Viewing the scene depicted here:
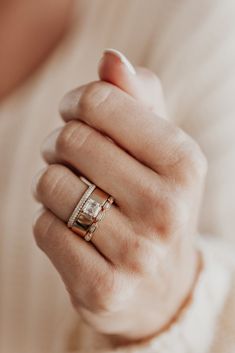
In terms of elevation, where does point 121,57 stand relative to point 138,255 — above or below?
above

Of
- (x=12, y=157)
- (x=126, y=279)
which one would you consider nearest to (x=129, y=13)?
(x=12, y=157)

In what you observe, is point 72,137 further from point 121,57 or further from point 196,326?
point 196,326

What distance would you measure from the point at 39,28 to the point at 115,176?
474 mm

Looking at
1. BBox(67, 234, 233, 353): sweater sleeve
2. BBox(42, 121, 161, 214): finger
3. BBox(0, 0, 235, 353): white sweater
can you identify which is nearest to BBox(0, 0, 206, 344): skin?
BBox(42, 121, 161, 214): finger

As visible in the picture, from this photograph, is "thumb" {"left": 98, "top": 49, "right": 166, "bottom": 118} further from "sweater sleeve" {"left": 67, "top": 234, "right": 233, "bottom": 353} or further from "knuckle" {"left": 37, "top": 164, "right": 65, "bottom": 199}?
"sweater sleeve" {"left": 67, "top": 234, "right": 233, "bottom": 353}

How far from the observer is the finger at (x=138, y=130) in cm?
64

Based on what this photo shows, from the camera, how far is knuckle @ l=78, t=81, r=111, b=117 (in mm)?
647

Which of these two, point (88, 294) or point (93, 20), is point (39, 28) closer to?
point (93, 20)

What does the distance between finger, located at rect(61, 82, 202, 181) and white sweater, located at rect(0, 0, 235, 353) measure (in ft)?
1.05

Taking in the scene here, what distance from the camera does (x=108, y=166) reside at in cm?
64

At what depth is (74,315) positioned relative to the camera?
0.95m

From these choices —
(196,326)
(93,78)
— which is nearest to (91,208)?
(196,326)

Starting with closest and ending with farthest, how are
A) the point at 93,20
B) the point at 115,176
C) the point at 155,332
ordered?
the point at 115,176 < the point at 155,332 < the point at 93,20

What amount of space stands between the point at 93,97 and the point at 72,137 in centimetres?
5
